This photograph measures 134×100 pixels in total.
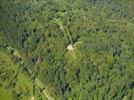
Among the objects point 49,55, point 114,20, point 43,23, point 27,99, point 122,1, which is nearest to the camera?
point 27,99

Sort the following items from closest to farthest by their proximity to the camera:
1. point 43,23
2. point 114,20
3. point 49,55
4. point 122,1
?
point 49,55, point 43,23, point 114,20, point 122,1

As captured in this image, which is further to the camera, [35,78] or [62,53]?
[35,78]

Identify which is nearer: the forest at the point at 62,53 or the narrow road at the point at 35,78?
the forest at the point at 62,53

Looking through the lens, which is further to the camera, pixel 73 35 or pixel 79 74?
pixel 73 35

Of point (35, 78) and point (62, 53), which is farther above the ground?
point (62, 53)

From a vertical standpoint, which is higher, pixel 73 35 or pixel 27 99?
pixel 73 35

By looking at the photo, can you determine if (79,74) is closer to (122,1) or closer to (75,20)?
(75,20)

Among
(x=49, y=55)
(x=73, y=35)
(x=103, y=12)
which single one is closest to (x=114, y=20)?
(x=103, y=12)

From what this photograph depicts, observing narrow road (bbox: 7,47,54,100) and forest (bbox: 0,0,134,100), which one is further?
narrow road (bbox: 7,47,54,100)
